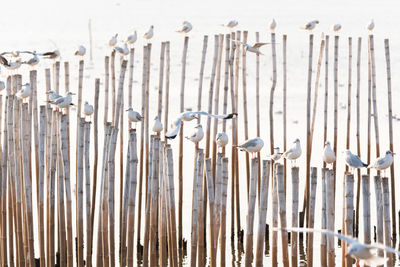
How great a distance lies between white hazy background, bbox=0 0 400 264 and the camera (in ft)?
70.1

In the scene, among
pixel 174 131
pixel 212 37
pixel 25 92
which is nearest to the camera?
pixel 174 131

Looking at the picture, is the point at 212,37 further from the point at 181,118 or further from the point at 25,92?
the point at 181,118

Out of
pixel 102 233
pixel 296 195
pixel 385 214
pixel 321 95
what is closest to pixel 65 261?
pixel 102 233

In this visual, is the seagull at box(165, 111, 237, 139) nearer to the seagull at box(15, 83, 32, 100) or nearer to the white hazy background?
the seagull at box(15, 83, 32, 100)

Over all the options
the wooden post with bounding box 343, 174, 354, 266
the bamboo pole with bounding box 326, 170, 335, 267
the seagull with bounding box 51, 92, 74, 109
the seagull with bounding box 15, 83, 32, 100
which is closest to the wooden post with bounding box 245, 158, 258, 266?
the bamboo pole with bounding box 326, 170, 335, 267

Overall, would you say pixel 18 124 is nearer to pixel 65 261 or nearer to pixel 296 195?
pixel 65 261

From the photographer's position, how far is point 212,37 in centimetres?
3366

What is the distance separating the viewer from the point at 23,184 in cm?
1173

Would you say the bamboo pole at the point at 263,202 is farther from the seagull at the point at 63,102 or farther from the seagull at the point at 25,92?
the seagull at the point at 25,92

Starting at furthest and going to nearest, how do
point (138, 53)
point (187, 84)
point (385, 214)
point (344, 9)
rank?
point (344, 9)
point (138, 53)
point (187, 84)
point (385, 214)

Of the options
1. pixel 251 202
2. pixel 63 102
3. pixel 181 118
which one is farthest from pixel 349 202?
pixel 63 102

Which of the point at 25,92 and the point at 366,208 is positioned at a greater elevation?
the point at 25,92

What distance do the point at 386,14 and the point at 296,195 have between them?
30944 millimetres

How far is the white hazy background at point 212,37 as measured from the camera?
21.4 metres
